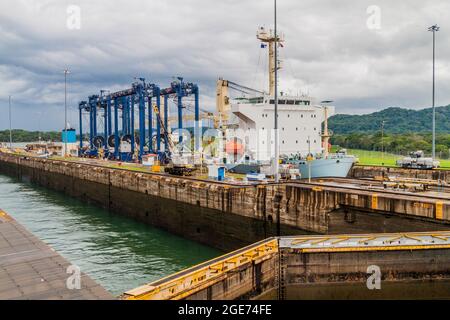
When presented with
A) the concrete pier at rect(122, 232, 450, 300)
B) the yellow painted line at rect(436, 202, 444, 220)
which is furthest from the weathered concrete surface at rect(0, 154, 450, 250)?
the concrete pier at rect(122, 232, 450, 300)

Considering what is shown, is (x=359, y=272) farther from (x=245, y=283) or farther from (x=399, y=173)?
(x=399, y=173)

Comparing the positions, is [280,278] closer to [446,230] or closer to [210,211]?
[446,230]

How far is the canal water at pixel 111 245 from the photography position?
72.8ft

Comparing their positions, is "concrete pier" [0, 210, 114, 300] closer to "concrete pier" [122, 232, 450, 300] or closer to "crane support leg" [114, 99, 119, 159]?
"concrete pier" [122, 232, 450, 300]

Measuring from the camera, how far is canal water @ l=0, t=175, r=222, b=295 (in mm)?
22177

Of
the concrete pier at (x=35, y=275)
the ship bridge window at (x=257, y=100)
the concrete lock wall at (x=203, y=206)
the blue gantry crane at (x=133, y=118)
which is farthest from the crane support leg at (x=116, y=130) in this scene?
the concrete pier at (x=35, y=275)

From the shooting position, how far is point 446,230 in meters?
18.4

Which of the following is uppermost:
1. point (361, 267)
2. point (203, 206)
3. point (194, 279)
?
point (194, 279)

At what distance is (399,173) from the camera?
139ft

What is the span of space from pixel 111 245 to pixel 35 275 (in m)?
15.6

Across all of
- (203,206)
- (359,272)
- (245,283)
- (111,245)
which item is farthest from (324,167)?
(245,283)

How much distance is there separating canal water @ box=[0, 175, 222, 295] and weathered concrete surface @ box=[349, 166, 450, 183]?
81.8 ft

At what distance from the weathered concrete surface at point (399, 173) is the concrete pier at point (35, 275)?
118 ft
